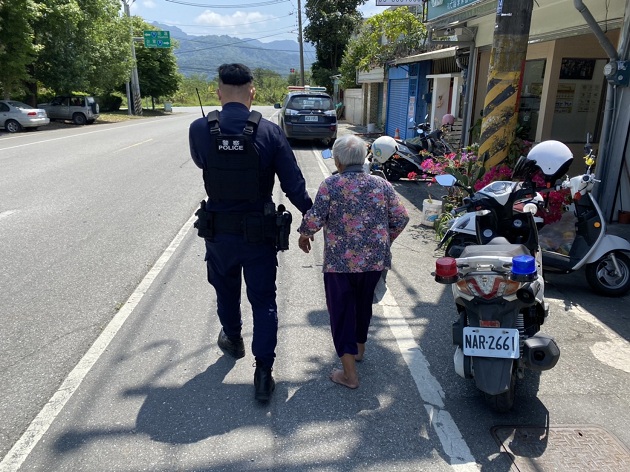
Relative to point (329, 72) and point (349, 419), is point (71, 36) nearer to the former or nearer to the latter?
point (329, 72)

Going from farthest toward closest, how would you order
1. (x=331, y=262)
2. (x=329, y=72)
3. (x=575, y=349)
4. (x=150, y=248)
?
(x=329, y=72), (x=150, y=248), (x=575, y=349), (x=331, y=262)

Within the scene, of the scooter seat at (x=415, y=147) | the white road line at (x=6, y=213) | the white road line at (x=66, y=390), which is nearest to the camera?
the white road line at (x=66, y=390)

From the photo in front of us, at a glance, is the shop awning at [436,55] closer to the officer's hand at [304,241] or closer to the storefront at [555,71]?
the storefront at [555,71]

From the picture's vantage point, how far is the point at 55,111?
2652 cm

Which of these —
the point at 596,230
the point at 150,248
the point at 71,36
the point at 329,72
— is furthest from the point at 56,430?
the point at 329,72

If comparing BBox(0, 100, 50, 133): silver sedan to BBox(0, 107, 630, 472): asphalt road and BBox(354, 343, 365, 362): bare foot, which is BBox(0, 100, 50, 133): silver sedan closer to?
BBox(0, 107, 630, 472): asphalt road

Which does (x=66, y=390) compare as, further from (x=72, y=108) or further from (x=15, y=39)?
(x=72, y=108)

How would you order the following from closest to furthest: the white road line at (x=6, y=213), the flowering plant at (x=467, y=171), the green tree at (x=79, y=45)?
the flowering plant at (x=467, y=171), the white road line at (x=6, y=213), the green tree at (x=79, y=45)

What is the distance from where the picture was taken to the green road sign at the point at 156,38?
118 feet

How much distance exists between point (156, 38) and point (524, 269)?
1528 inches

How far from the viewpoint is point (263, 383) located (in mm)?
3092

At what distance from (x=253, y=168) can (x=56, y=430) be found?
72.9 inches

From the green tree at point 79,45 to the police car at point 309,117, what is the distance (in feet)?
44.5

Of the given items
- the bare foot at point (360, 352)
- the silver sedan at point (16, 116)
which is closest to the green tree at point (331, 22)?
the silver sedan at point (16, 116)
